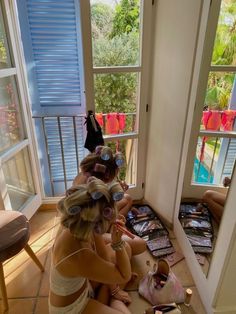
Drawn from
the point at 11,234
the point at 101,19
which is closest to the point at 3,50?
the point at 101,19

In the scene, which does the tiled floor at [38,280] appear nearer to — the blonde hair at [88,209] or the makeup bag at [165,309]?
the makeup bag at [165,309]

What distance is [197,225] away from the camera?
167cm

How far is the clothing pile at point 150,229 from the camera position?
1819 millimetres

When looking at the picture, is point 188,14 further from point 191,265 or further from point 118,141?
point 191,265

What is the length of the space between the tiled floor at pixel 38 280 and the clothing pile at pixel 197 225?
228 mm

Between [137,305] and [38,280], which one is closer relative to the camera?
[137,305]

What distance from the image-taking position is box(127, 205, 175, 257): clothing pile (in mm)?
1819

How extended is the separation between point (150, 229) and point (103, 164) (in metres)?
0.89

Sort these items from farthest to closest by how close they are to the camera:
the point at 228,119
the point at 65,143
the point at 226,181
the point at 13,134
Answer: the point at 65,143, the point at 13,134, the point at 228,119, the point at 226,181

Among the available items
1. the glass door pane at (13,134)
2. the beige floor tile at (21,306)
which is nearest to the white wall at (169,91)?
the glass door pane at (13,134)

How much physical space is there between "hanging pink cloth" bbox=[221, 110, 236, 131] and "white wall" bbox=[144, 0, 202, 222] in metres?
0.26

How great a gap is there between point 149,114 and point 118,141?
1.18 feet

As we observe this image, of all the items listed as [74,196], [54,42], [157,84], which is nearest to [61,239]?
[74,196]

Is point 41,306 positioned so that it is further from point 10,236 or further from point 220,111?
point 220,111
